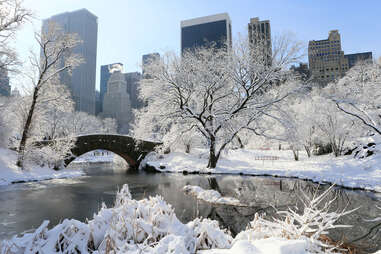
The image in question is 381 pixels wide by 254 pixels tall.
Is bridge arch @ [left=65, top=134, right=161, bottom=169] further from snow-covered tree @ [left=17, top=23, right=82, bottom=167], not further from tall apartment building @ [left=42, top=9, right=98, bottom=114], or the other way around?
tall apartment building @ [left=42, top=9, right=98, bottom=114]

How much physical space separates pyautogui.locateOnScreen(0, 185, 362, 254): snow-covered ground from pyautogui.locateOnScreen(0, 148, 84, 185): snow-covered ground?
14118 mm

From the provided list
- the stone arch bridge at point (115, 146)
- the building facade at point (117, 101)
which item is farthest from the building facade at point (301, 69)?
the building facade at point (117, 101)

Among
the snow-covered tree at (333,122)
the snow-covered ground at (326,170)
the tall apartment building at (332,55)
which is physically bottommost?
the snow-covered ground at (326,170)

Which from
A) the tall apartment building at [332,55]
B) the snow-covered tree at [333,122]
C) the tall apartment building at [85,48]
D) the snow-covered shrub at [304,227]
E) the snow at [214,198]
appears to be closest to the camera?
the snow-covered shrub at [304,227]

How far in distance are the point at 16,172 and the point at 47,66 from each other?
26.2ft

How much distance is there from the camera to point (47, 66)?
1766cm

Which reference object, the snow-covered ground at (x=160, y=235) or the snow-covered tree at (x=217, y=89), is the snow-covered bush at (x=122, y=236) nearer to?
the snow-covered ground at (x=160, y=235)

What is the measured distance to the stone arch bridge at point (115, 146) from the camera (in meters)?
A: 23.3

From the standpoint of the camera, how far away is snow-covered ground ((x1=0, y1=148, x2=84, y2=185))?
15.1 meters

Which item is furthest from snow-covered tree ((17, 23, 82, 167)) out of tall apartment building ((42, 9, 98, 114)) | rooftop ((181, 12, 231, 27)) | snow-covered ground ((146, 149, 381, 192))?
tall apartment building ((42, 9, 98, 114))

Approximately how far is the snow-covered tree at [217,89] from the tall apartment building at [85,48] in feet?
398

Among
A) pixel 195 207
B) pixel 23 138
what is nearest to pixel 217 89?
pixel 195 207

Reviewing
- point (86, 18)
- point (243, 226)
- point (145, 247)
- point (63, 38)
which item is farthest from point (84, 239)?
point (86, 18)

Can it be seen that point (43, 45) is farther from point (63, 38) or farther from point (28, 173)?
point (28, 173)
